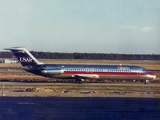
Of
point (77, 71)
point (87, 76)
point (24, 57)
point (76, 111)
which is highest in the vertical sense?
point (24, 57)

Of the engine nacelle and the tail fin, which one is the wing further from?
the tail fin

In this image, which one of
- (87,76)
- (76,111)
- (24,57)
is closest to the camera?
(76,111)

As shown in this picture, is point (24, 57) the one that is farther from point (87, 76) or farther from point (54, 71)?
point (87, 76)

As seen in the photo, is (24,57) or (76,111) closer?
(76,111)

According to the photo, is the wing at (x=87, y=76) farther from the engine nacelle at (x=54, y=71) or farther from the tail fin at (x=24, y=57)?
the tail fin at (x=24, y=57)

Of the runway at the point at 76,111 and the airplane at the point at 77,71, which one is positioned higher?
the airplane at the point at 77,71

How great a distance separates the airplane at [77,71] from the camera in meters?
47.7

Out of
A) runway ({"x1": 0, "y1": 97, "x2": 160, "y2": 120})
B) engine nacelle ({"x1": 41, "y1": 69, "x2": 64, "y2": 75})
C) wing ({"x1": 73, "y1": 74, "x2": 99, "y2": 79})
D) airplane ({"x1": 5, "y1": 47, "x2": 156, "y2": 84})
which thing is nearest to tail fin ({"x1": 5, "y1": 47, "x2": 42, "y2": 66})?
airplane ({"x1": 5, "y1": 47, "x2": 156, "y2": 84})

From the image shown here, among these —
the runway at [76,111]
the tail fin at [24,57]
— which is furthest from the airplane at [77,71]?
the runway at [76,111]

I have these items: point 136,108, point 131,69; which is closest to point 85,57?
point 131,69

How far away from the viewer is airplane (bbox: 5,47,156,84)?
47.7 metres

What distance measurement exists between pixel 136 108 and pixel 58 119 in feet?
23.6

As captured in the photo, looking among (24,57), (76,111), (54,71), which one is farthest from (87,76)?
(76,111)

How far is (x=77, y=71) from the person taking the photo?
4869cm
